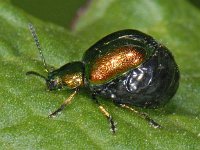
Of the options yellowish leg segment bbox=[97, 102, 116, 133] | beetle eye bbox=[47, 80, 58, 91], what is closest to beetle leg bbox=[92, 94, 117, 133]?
yellowish leg segment bbox=[97, 102, 116, 133]

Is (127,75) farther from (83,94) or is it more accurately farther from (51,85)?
(51,85)

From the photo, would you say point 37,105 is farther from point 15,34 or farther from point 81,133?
point 15,34

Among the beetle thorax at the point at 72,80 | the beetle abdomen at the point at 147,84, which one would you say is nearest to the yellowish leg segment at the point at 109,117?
the beetle abdomen at the point at 147,84

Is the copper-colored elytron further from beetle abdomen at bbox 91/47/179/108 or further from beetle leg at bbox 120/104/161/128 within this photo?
beetle leg at bbox 120/104/161/128

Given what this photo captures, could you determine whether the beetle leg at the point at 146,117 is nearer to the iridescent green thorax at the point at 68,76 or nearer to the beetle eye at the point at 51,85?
the iridescent green thorax at the point at 68,76

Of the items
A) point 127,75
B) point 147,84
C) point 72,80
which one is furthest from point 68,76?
point 147,84

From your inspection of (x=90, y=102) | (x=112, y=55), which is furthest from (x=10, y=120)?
(x=112, y=55)
